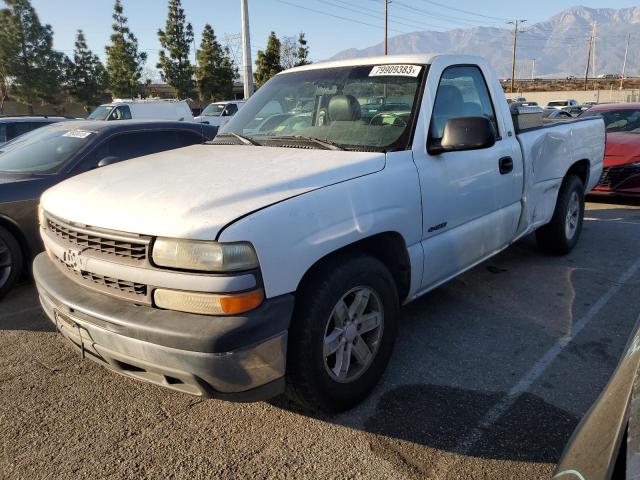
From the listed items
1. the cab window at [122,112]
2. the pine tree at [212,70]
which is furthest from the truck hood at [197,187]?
the pine tree at [212,70]

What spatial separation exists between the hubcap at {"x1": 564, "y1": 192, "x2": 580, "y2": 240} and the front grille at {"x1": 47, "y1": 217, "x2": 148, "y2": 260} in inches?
173

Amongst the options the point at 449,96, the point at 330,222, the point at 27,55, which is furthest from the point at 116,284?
the point at 27,55

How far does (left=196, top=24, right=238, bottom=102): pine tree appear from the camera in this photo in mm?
42594

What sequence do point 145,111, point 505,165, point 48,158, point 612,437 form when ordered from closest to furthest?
point 612,437
point 505,165
point 48,158
point 145,111

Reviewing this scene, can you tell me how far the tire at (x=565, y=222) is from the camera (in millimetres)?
5012

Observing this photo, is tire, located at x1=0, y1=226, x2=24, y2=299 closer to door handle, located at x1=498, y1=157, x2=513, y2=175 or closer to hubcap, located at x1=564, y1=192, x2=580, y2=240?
door handle, located at x1=498, y1=157, x2=513, y2=175

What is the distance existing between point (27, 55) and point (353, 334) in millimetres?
42070

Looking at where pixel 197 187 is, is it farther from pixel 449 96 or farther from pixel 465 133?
pixel 449 96

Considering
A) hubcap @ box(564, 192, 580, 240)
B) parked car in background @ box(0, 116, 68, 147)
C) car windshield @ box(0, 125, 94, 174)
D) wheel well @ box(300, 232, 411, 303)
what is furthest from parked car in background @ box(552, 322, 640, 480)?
parked car in background @ box(0, 116, 68, 147)

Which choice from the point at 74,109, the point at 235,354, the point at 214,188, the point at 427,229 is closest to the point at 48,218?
the point at 214,188

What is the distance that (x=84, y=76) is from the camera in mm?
39344

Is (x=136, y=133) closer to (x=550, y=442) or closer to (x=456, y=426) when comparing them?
(x=456, y=426)

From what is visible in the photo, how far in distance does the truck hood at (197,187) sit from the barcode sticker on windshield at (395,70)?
79cm

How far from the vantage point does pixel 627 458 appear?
1.11m
